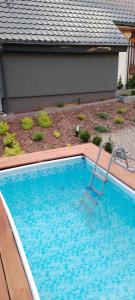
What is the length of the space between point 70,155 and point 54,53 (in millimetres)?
5165

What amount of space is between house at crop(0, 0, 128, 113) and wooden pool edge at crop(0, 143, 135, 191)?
12.3 feet

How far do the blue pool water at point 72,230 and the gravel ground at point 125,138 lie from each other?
A: 177 centimetres

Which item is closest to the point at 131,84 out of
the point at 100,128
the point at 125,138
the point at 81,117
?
the point at 81,117

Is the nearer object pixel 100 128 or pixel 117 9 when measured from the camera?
pixel 100 128

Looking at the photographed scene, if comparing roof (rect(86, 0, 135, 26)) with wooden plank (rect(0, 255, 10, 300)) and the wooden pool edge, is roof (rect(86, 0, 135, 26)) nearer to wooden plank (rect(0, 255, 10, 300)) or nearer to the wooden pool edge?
the wooden pool edge

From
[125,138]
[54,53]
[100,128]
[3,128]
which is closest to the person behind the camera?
[3,128]

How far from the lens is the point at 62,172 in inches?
257

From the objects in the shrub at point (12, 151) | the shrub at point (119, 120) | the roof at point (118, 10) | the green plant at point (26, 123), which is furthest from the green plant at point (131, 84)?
the shrub at point (12, 151)

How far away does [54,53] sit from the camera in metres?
10.0

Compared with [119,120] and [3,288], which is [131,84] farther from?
[3,288]

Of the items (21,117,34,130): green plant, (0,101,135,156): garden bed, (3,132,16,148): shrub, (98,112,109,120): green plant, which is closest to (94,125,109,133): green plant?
(0,101,135,156): garden bed

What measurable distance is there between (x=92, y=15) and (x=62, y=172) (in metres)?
8.61

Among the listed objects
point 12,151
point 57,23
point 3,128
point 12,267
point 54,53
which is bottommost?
point 12,267

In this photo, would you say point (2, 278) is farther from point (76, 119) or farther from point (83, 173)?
point (76, 119)
